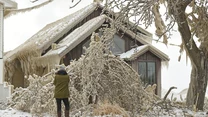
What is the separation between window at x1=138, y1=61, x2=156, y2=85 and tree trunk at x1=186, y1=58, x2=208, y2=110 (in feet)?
28.3

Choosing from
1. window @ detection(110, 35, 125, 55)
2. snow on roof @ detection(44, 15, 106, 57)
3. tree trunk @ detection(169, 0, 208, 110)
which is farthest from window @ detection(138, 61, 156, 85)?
tree trunk @ detection(169, 0, 208, 110)

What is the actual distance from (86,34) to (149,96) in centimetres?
984

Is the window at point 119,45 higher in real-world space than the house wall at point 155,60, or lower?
higher

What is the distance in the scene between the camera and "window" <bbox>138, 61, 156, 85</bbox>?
75.0 ft

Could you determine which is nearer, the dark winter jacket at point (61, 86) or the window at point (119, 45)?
the dark winter jacket at point (61, 86)

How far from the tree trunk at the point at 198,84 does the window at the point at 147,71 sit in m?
8.61

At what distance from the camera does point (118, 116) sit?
37.9ft

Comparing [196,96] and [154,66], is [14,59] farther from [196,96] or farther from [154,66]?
[196,96]

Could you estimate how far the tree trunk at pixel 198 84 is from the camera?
13.9 m

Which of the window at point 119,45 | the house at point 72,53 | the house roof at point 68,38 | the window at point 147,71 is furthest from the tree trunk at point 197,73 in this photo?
the window at point 119,45

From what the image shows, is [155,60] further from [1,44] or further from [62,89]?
[62,89]

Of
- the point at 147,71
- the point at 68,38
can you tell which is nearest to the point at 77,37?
the point at 68,38

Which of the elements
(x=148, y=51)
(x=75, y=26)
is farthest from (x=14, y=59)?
(x=148, y=51)

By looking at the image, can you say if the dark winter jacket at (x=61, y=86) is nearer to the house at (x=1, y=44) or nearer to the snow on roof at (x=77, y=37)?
the house at (x=1, y=44)
